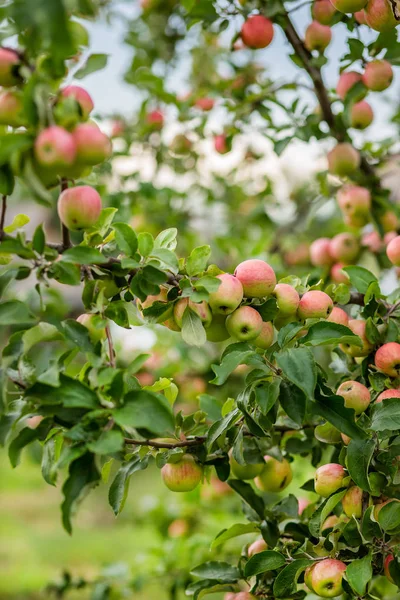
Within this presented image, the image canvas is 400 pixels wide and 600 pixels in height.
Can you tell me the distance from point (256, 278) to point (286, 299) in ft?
0.17

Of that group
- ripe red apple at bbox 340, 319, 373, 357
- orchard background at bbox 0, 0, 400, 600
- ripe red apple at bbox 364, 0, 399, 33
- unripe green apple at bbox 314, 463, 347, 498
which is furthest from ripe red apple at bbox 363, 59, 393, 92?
unripe green apple at bbox 314, 463, 347, 498

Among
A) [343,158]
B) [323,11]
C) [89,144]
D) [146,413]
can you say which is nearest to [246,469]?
[146,413]

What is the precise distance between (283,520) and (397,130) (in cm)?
126

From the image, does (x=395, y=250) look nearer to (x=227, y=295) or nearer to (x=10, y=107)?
(x=227, y=295)

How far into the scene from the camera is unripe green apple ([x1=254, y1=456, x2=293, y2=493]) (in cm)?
94

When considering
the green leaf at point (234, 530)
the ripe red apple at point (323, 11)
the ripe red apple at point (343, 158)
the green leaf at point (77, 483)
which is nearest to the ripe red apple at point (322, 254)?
the ripe red apple at point (343, 158)

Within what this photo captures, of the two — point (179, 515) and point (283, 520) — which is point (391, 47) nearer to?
point (283, 520)

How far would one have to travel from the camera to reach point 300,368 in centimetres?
66

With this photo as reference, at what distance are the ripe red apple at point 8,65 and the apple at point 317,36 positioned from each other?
71 cm

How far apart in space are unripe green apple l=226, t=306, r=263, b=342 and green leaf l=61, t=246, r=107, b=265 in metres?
0.19

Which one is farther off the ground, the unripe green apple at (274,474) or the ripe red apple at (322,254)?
the unripe green apple at (274,474)

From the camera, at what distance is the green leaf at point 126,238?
72 centimetres

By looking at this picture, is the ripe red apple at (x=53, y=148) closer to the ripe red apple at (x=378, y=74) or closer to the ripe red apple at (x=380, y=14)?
the ripe red apple at (x=380, y=14)

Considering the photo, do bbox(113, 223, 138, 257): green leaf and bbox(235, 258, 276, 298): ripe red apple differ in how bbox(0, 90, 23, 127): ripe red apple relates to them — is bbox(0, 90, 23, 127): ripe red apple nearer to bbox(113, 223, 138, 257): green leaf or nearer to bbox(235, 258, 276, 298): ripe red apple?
bbox(113, 223, 138, 257): green leaf
